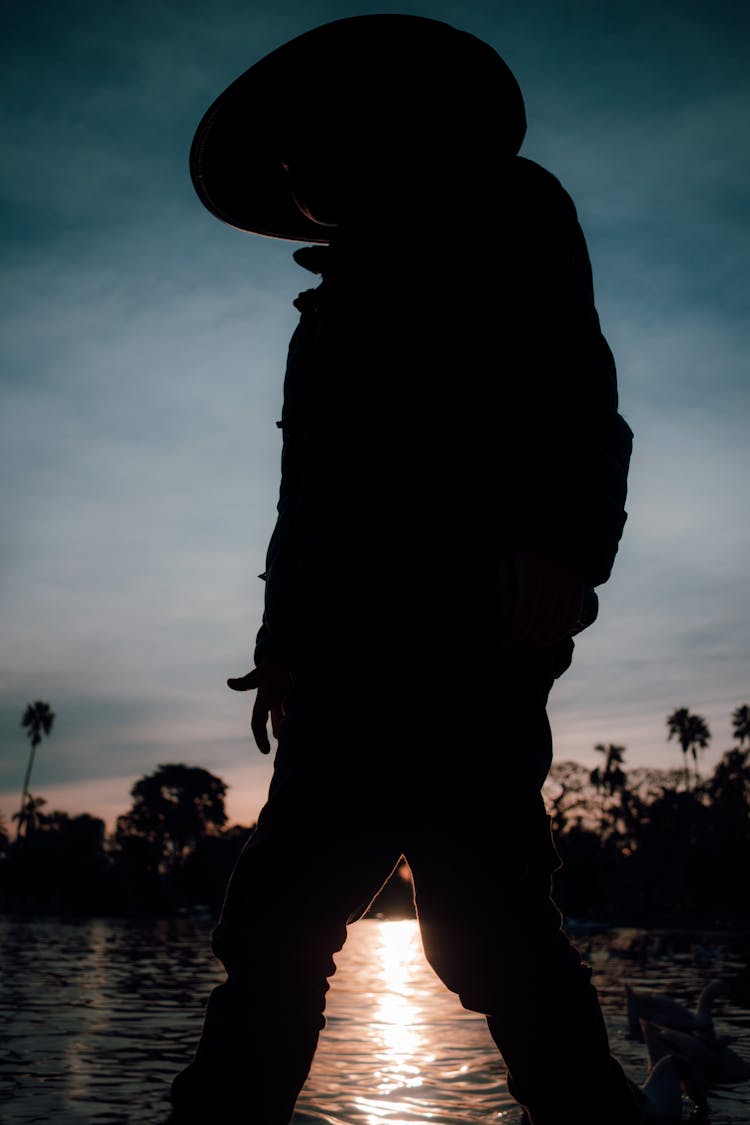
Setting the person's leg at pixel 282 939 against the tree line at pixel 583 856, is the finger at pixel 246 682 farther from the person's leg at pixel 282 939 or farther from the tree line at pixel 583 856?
the tree line at pixel 583 856

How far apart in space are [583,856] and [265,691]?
245 ft

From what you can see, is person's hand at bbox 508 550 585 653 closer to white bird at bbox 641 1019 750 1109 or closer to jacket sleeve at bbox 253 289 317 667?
jacket sleeve at bbox 253 289 317 667

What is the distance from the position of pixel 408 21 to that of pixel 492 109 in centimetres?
27

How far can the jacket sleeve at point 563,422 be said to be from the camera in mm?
1319

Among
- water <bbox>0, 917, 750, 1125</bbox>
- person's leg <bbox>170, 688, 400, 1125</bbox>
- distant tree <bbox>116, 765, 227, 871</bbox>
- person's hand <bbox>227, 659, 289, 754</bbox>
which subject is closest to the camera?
person's leg <bbox>170, 688, 400, 1125</bbox>

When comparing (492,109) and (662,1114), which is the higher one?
(492,109)

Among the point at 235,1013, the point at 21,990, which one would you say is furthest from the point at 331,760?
the point at 21,990

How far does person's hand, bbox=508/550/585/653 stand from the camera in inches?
50.9

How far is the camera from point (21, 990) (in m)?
7.82

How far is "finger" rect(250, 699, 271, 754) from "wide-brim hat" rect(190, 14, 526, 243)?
1.24 m

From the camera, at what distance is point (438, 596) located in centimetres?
136

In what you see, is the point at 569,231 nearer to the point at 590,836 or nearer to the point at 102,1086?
the point at 102,1086

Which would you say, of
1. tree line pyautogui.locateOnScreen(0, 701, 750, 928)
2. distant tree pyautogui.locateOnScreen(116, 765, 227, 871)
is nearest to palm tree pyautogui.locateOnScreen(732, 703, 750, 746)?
tree line pyautogui.locateOnScreen(0, 701, 750, 928)

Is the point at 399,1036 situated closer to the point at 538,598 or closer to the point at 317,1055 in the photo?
the point at 317,1055
